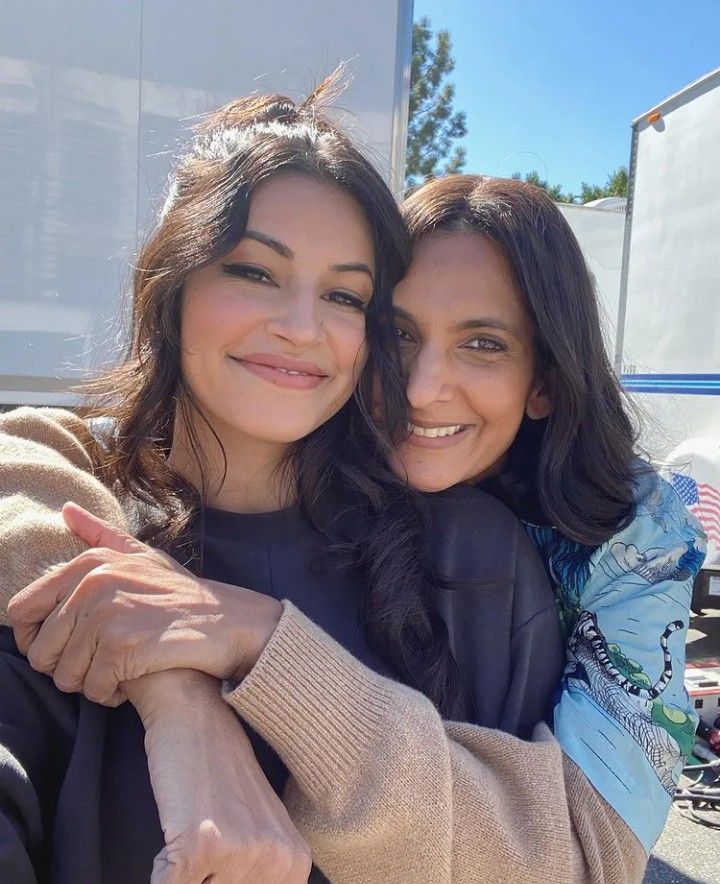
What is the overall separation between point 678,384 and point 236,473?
437cm

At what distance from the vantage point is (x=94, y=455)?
1.72 m

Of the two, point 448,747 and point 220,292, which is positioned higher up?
point 220,292

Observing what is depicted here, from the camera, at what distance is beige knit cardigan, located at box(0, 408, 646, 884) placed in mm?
1095

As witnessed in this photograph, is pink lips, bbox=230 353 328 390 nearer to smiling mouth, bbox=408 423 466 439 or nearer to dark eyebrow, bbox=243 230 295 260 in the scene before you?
dark eyebrow, bbox=243 230 295 260

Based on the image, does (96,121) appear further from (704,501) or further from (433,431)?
(704,501)

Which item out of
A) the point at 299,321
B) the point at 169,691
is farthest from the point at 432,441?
the point at 169,691

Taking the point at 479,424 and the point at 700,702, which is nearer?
Result: the point at 479,424

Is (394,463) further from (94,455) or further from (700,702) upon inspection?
(700,702)

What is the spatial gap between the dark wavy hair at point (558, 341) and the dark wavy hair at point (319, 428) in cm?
25

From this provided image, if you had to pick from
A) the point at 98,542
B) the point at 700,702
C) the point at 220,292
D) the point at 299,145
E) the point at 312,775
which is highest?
the point at 299,145

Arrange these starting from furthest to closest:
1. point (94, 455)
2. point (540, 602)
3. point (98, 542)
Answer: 1. point (94, 455)
2. point (540, 602)
3. point (98, 542)

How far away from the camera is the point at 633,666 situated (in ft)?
4.83

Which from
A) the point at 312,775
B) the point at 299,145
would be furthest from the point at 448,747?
the point at 299,145

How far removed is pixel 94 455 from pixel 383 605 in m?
0.71
